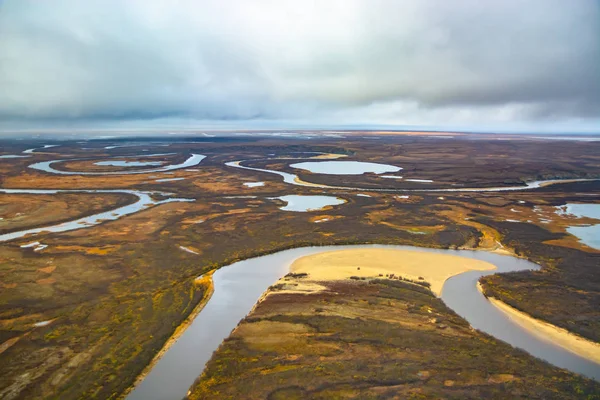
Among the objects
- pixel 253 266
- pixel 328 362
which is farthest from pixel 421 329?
pixel 253 266

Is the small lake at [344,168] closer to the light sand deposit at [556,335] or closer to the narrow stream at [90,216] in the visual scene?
the narrow stream at [90,216]

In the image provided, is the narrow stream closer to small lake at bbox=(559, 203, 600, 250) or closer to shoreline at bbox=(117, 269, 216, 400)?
shoreline at bbox=(117, 269, 216, 400)

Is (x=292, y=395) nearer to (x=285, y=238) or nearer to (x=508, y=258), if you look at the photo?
(x=285, y=238)

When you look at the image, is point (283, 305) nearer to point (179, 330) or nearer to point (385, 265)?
point (179, 330)

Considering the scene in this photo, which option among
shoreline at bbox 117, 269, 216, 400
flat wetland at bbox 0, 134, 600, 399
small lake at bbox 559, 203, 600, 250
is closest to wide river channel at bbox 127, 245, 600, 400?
shoreline at bbox 117, 269, 216, 400

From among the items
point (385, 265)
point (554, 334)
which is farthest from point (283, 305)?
point (554, 334)

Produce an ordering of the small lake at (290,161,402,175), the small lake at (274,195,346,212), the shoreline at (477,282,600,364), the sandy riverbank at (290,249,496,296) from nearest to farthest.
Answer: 1. the shoreline at (477,282,600,364)
2. the sandy riverbank at (290,249,496,296)
3. the small lake at (274,195,346,212)
4. the small lake at (290,161,402,175)

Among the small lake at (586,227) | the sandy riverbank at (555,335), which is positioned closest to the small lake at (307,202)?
the small lake at (586,227)
